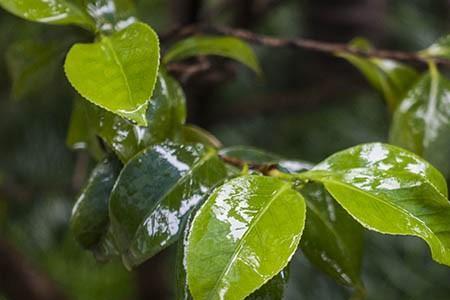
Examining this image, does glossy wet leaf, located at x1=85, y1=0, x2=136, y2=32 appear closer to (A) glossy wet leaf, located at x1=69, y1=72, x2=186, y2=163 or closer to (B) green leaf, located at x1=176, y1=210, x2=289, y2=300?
(A) glossy wet leaf, located at x1=69, y1=72, x2=186, y2=163

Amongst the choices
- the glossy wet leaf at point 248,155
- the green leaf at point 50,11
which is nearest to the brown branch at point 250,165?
the glossy wet leaf at point 248,155

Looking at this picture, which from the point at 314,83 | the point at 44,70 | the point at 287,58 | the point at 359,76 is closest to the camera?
the point at 44,70

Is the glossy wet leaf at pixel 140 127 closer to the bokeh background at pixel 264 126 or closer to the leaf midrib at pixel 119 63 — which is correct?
the leaf midrib at pixel 119 63

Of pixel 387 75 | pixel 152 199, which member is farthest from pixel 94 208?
pixel 387 75

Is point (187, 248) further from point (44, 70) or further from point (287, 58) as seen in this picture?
point (287, 58)

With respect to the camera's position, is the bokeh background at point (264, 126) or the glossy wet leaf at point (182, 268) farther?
the bokeh background at point (264, 126)

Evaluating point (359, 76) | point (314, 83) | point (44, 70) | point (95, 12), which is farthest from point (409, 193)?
point (314, 83)

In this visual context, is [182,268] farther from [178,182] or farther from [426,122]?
[426,122]
